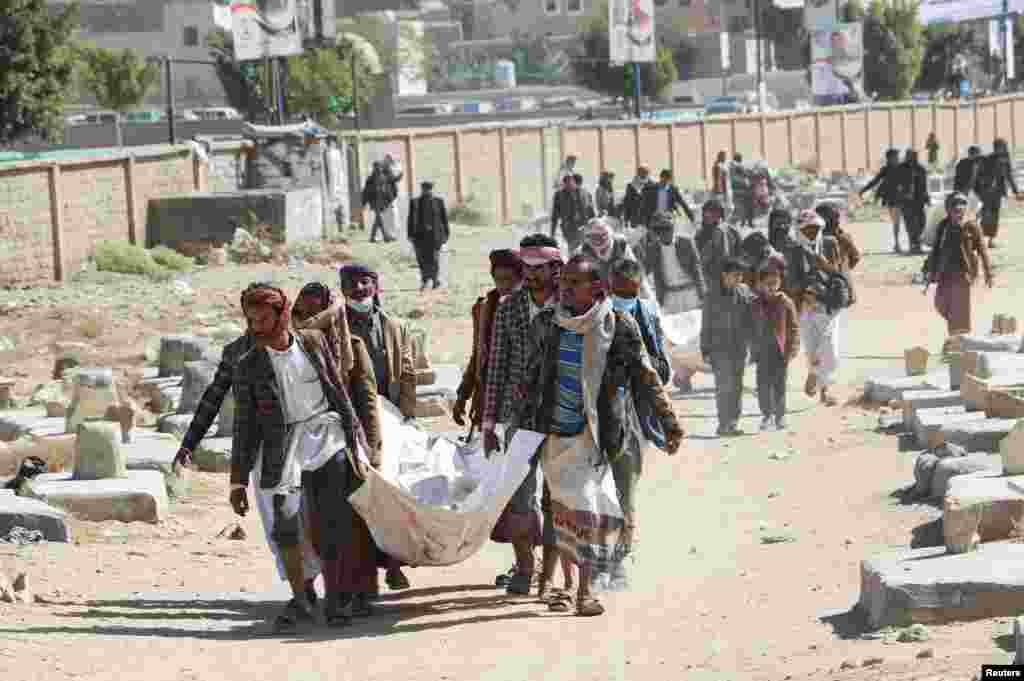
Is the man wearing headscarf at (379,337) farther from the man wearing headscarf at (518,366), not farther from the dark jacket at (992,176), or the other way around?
the dark jacket at (992,176)

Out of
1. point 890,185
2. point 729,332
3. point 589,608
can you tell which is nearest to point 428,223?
point 890,185

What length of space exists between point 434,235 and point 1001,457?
15578 millimetres

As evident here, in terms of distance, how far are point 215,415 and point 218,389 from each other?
0.35 ft

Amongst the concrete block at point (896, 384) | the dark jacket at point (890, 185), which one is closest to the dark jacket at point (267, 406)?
the concrete block at point (896, 384)

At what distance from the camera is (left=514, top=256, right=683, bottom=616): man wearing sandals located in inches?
336

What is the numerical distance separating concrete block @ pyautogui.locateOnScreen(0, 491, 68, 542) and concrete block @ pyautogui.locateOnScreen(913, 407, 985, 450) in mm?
4963

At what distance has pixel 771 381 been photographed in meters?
14.8

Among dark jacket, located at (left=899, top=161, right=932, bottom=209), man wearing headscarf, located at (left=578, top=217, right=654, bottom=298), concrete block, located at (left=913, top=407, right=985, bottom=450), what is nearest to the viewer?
concrete block, located at (left=913, top=407, right=985, bottom=450)

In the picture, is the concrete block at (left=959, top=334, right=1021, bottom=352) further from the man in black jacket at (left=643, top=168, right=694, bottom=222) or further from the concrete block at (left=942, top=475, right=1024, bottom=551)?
the man in black jacket at (left=643, top=168, right=694, bottom=222)

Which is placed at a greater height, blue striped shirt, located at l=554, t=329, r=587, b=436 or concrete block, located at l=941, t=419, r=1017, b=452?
blue striped shirt, located at l=554, t=329, r=587, b=436

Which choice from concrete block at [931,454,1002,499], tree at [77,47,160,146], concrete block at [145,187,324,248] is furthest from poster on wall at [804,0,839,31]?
concrete block at [931,454,1002,499]

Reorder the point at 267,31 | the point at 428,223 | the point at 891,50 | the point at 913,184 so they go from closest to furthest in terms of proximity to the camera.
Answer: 1. the point at 428,223
2. the point at 913,184
3. the point at 267,31
4. the point at 891,50

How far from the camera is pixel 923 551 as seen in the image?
876 centimetres

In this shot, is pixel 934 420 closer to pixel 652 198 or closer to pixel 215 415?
pixel 215 415
